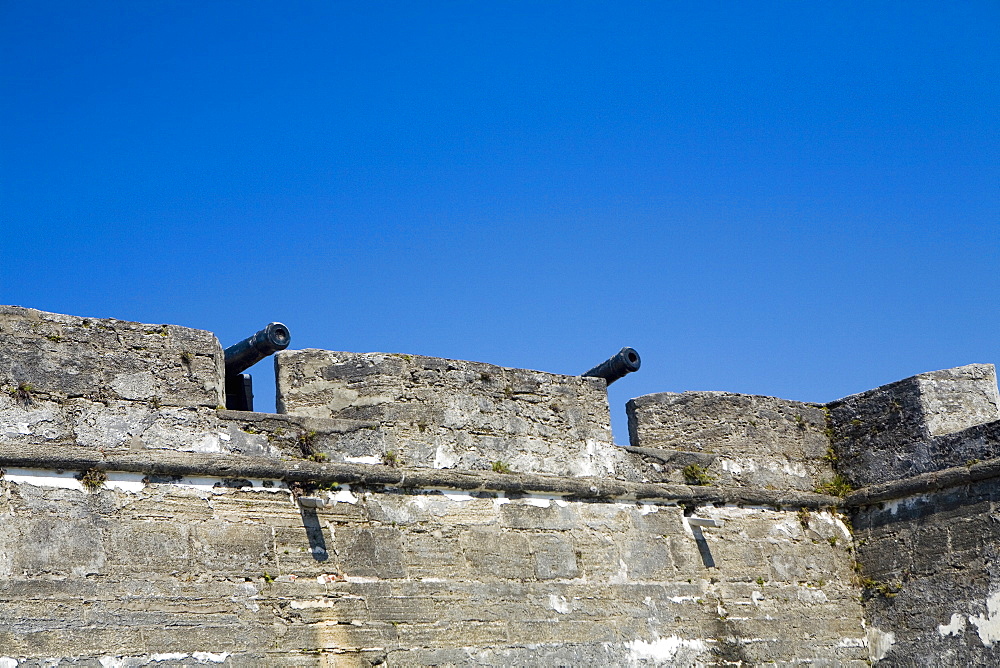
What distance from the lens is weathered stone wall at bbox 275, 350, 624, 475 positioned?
7.83 m

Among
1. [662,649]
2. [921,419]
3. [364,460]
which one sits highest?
[921,419]

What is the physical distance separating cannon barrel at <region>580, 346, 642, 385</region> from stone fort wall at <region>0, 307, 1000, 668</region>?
1.03 ft

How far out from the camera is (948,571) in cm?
869

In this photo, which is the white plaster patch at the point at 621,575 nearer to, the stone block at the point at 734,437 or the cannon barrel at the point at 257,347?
the stone block at the point at 734,437

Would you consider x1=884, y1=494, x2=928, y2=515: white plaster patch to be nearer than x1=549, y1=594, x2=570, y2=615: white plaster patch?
No

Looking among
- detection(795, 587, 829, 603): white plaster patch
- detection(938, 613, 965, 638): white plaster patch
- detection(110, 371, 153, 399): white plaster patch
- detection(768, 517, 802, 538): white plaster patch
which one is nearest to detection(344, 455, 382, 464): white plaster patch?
detection(110, 371, 153, 399): white plaster patch

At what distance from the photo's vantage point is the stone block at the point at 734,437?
30.0 feet

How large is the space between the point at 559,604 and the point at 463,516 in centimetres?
82

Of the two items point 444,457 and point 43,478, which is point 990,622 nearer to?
point 444,457

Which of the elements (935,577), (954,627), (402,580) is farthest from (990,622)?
(402,580)

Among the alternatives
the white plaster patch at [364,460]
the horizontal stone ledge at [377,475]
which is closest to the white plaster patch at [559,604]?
the horizontal stone ledge at [377,475]

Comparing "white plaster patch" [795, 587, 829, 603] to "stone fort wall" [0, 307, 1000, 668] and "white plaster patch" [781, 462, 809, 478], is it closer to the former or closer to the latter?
"stone fort wall" [0, 307, 1000, 668]

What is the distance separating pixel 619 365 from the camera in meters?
9.03

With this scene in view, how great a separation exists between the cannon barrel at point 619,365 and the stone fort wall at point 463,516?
1.03ft
